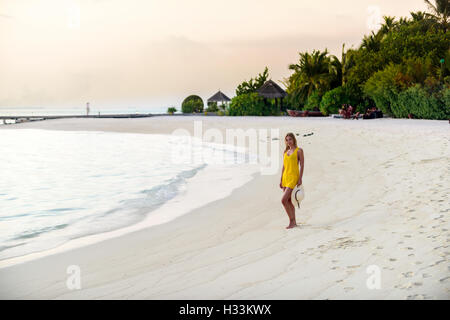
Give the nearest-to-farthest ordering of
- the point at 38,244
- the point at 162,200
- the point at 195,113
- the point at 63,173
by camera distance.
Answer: the point at 38,244
the point at 162,200
the point at 63,173
the point at 195,113

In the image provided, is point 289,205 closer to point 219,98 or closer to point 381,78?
point 381,78

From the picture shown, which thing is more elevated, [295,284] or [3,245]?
[295,284]

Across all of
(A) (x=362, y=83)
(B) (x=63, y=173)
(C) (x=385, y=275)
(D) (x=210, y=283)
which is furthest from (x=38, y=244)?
(A) (x=362, y=83)

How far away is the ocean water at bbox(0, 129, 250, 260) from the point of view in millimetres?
9188

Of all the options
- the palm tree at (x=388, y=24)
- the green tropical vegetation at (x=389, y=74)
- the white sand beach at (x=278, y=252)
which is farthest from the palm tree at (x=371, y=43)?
the white sand beach at (x=278, y=252)

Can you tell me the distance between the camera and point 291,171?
6852 mm

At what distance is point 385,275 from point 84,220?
7.06m

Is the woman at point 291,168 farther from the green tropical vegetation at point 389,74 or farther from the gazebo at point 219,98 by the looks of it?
the gazebo at point 219,98

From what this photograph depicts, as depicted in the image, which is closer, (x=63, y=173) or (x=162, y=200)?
(x=162, y=200)

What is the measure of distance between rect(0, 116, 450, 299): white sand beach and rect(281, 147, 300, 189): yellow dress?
0.70 m

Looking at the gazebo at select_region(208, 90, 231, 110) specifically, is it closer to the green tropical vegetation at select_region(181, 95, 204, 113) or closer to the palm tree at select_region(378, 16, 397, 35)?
the green tropical vegetation at select_region(181, 95, 204, 113)

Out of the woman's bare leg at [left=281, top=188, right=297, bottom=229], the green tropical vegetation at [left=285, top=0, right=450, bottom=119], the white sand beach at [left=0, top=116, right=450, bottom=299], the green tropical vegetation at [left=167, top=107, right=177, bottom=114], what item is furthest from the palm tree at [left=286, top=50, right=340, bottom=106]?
the woman's bare leg at [left=281, top=188, right=297, bottom=229]

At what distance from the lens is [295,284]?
4605 millimetres
